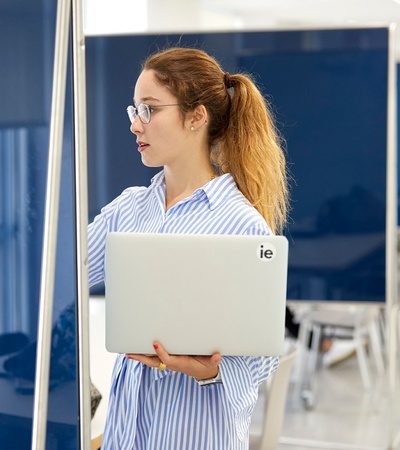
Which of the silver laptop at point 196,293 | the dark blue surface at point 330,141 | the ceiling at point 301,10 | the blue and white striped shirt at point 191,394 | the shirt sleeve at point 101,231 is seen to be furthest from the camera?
the ceiling at point 301,10

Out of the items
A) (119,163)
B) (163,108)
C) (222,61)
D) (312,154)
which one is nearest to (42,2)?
(163,108)

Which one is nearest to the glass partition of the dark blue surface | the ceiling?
the dark blue surface

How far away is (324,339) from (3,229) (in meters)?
4.57

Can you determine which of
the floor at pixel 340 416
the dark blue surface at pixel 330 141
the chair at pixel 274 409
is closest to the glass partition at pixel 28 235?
the chair at pixel 274 409

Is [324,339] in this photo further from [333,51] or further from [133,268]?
[133,268]

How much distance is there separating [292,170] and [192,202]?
2.12m

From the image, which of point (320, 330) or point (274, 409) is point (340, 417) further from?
point (274, 409)

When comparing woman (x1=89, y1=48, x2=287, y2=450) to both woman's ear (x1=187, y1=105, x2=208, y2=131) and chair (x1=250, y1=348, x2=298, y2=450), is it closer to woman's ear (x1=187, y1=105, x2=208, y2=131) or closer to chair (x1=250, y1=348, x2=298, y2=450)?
woman's ear (x1=187, y1=105, x2=208, y2=131)

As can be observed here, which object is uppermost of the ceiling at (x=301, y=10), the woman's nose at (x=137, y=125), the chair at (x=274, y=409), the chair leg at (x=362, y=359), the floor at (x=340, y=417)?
the ceiling at (x=301, y=10)

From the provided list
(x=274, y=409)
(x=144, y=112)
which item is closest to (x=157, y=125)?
(x=144, y=112)

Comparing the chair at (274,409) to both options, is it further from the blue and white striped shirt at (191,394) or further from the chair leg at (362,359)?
the chair leg at (362,359)

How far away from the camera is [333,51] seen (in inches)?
147

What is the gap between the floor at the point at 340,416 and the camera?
4.33 metres

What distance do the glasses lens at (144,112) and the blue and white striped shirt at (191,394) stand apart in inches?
6.6
